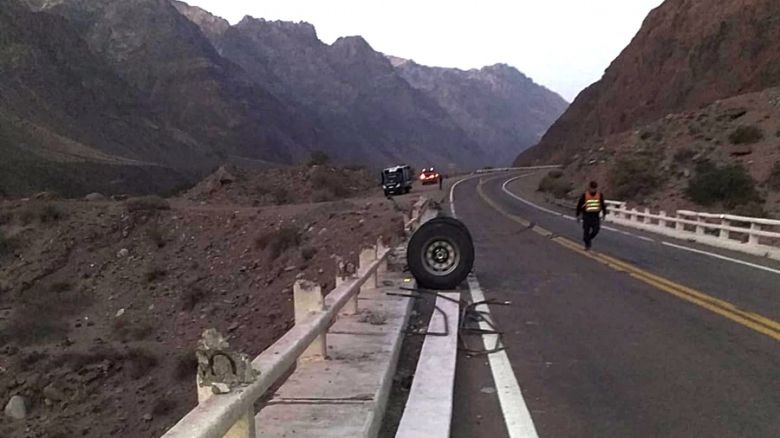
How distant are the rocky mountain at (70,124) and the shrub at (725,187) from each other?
49934 mm

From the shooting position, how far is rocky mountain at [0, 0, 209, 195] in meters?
73.5

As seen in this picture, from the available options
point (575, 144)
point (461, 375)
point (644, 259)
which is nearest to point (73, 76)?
point (575, 144)

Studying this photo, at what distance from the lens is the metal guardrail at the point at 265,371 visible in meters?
3.62

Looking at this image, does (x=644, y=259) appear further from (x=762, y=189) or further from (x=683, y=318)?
(x=762, y=189)

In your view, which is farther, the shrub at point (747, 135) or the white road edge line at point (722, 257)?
the shrub at point (747, 135)

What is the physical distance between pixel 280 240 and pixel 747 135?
27.3 m

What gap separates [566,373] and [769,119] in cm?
4351

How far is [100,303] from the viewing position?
104 ft

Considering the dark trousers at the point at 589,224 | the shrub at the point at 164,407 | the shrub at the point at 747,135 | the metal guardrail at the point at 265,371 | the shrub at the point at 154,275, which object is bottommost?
the shrub at the point at 164,407

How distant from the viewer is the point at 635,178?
1911 inches

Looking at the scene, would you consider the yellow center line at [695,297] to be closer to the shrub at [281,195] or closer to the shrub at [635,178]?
the shrub at [635,178]

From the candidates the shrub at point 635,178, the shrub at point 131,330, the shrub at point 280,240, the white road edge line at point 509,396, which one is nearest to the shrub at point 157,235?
the shrub at point 280,240

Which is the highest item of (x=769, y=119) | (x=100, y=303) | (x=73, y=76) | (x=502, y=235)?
(x=73, y=76)

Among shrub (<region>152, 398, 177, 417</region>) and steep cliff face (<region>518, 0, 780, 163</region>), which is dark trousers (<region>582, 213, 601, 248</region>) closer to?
shrub (<region>152, 398, 177, 417</region>)
